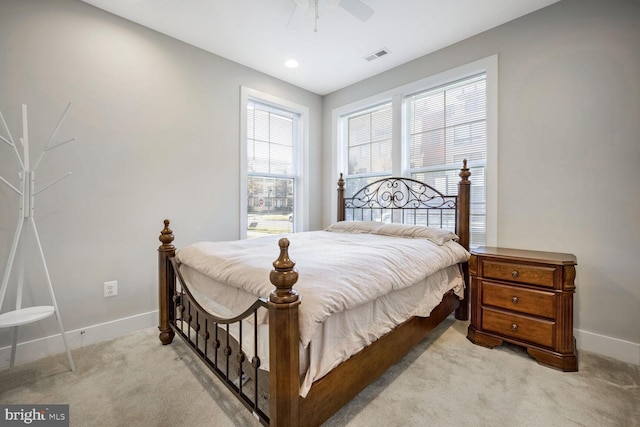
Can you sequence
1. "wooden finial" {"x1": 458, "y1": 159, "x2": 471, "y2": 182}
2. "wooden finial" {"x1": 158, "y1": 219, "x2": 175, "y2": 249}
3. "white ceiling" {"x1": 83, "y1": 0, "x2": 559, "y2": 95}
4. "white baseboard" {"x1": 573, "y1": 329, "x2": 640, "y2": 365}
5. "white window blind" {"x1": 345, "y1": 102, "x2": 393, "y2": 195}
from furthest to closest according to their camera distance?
"white window blind" {"x1": 345, "y1": 102, "x2": 393, "y2": 195}
"wooden finial" {"x1": 458, "y1": 159, "x2": 471, "y2": 182}
"white ceiling" {"x1": 83, "y1": 0, "x2": 559, "y2": 95}
"wooden finial" {"x1": 158, "y1": 219, "x2": 175, "y2": 249}
"white baseboard" {"x1": 573, "y1": 329, "x2": 640, "y2": 365}

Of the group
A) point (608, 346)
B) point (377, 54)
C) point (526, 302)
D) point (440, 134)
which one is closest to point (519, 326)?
point (526, 302)

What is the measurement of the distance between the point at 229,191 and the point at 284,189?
2.79ft

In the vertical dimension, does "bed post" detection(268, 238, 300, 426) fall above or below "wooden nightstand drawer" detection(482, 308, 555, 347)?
above

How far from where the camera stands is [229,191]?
123 inches

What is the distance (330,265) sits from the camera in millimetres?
1526

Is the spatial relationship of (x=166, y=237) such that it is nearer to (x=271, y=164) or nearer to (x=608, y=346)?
(x=271, y=164)

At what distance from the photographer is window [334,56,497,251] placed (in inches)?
103

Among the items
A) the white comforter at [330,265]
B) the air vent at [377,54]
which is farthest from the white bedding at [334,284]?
the air vent at [377,54]

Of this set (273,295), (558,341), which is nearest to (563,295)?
(558,341)

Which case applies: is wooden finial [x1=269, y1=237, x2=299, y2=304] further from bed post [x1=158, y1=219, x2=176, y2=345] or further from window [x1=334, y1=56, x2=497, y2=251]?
window [x1=334, y1=56, x2=497, y2=251]

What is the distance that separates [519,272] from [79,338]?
11.0 ft

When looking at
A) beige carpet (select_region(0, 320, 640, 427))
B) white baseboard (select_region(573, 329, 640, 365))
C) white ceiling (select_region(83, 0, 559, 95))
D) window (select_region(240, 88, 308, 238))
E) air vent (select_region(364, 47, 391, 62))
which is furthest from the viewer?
window (select_region(240, 88, 308, 238))

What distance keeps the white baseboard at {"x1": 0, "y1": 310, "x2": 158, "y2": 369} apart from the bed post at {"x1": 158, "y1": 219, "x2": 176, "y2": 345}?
1.65ft

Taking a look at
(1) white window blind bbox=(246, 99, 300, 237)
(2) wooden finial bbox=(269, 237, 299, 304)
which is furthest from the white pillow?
(2) wooden finial bbox=(269, 237, 299, 304)
